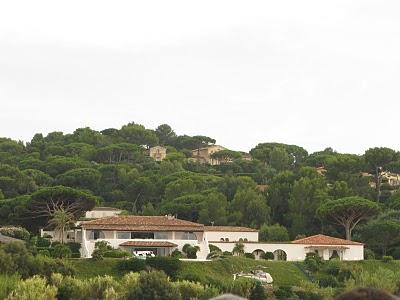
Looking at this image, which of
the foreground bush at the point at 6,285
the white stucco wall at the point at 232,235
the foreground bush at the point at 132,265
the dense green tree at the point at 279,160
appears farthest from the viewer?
the dense green tree at the point at 279,160

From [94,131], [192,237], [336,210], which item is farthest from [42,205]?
[94,131]

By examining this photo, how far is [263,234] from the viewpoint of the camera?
69.1 meters

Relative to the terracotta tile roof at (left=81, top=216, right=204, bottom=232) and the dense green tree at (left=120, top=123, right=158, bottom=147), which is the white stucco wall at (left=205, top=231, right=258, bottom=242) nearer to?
the terracotta tile roof at (left=81, top=216, right=204, bottom=232)

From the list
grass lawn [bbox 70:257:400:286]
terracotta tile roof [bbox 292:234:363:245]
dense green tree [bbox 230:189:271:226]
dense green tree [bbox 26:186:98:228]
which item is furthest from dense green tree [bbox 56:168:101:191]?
grass lawn [bbox 70:257:400:286]

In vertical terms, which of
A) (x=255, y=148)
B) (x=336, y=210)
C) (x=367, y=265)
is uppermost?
(x=255, y=148)

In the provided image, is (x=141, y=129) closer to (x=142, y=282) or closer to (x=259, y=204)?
(x=259, y=204)

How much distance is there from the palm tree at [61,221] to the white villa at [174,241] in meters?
1.40

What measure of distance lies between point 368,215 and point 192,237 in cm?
1711

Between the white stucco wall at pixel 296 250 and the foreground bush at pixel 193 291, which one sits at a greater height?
the white stucco wall at pixel 296 250

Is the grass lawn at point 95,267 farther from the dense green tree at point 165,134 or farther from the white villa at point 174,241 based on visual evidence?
the dense green tree at point 165,134

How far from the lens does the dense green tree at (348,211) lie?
67875 millimetres

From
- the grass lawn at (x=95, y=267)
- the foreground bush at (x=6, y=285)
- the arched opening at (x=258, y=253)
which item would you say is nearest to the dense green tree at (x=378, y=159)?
the arched opening at (x=258, y=253)

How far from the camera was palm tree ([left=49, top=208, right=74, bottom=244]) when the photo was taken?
61.7 m

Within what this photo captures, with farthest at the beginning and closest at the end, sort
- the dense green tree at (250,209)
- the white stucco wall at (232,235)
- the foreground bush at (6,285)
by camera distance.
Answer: the dense green tree at (250,209) → the white stucco wall at (232,235) → the foreground bush at (6,285)
